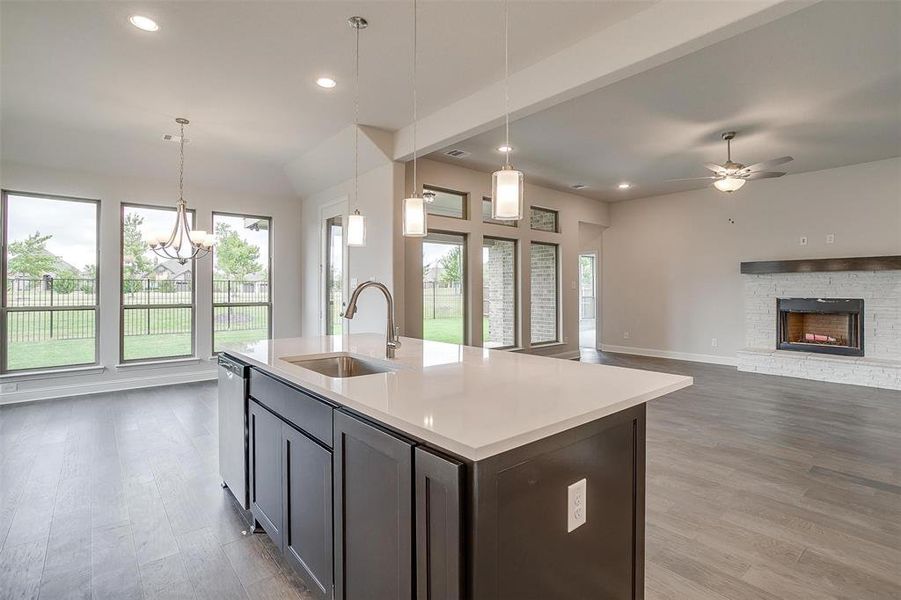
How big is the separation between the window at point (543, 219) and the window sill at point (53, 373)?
6115 mm

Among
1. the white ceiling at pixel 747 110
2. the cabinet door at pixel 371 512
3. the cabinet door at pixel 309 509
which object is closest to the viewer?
the cabinet door at pixel 371 512

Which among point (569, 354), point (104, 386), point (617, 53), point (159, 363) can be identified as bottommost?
point (104, 386)

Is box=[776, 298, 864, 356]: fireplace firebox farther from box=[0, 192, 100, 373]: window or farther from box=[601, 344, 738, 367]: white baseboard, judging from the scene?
box=[0, 192, 100, 373]: window

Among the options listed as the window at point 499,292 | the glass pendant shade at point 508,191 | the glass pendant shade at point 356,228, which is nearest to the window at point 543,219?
the window at point 499,292

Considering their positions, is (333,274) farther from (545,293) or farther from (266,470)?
(266,470)

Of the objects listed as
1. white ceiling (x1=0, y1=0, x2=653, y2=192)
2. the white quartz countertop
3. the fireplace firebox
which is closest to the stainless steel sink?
the white quartz countertop

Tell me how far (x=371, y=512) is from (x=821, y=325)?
7356mm

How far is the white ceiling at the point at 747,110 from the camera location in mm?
2971

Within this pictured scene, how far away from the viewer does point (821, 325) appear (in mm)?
6223

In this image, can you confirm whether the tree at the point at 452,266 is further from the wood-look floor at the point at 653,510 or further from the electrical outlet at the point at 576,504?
the electrical outlet at the point at 576,504

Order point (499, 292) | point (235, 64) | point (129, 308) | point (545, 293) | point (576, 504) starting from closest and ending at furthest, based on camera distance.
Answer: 1. point (576, 504)
2. point (235, 64)
3. point (129, 308)
4. point (499, 292)
5. point (545, 293)

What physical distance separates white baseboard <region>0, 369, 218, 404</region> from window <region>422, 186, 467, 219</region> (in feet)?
12.3

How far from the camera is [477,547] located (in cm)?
100

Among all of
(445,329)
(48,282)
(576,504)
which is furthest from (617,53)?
(48,282)
